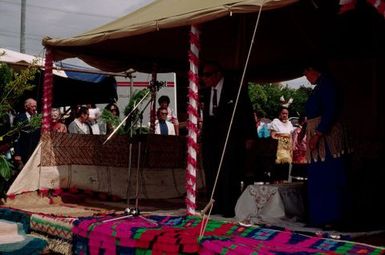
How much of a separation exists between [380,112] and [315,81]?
2.50m

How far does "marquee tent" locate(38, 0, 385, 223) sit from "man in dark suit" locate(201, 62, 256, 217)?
0.66 meters

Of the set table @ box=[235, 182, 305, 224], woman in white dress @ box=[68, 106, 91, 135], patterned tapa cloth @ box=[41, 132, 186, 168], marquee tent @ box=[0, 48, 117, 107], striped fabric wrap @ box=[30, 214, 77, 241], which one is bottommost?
striped fabric wrap @ box=[30, 214, 77, 241]

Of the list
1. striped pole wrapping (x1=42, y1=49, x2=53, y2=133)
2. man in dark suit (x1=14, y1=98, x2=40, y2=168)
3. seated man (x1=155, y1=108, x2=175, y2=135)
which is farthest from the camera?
seated man (x1=155, y1=108, x2=175, y2=135)

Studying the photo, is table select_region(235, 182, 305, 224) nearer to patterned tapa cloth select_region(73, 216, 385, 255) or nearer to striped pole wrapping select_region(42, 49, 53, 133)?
patterned tapa cloth select_region(73, 216, 385, 255)

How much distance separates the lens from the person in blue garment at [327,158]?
503 centimetres

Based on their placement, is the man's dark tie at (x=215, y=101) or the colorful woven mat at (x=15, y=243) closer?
the colorful woven mat at (x=15, y=243)

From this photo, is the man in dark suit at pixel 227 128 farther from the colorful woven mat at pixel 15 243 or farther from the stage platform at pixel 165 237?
the colorful woven mat at pixel 15 243

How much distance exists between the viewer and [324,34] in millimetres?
7492

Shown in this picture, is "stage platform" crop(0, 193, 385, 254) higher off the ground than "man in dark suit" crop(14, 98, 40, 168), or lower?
lower

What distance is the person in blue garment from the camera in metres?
5.03

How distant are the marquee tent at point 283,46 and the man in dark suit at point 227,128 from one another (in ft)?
2.17

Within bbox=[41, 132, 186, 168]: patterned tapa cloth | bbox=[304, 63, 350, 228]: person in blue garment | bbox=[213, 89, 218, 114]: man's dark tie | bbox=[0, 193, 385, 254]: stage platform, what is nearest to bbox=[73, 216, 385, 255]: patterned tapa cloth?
bbox=[0, 193, 385, 254]: stage platform

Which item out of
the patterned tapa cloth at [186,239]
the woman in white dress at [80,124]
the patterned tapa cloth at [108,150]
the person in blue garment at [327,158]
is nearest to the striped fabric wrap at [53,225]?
the patterned tapa cloth at [186,239]

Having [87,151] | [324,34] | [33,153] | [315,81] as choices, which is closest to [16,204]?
[33,153]
